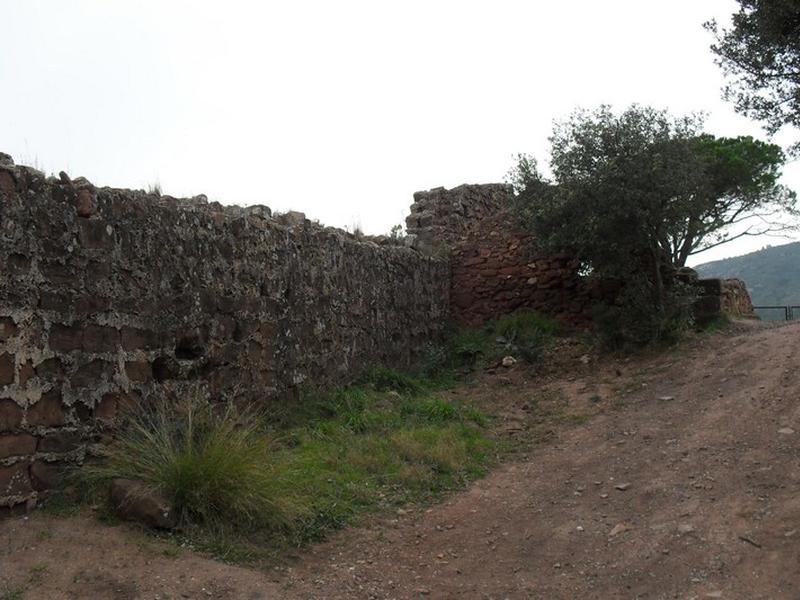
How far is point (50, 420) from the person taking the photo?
4395mm

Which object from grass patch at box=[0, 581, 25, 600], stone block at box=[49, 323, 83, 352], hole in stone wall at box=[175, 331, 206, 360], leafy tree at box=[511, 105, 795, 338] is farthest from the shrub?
grass patch at box=[0, 581, 25, 600]

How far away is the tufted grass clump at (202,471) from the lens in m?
4.29

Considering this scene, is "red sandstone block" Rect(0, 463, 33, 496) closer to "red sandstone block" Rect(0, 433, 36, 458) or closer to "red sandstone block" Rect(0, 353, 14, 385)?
"red sandstone block" Rect(0, 433, 36, 458)

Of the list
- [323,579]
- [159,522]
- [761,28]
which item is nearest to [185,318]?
[159,522]

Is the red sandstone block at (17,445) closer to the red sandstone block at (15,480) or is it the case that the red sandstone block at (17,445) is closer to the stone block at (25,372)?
the red sandstone block at (15,480)

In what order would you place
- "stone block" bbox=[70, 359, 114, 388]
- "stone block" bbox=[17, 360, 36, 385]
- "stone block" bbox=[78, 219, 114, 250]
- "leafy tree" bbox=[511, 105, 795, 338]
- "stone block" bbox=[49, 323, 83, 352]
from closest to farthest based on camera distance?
"stone block" bbox=[17, 360, 36, 385]
"stone block" bbox=[49, 323, 83, 352]
"stone block" bbox=[70, 359, 114, 388]
"stone block" bbox=[78, 219, 114, 250]
"leafy tree" bbox=[511, 105, 795, 338]

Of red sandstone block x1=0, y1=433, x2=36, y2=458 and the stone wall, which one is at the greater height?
the stone wall

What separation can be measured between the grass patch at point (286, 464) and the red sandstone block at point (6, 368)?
72cm

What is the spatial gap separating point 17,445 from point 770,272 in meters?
37.4

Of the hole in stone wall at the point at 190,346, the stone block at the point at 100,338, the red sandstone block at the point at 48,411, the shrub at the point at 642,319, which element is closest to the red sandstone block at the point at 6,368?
the red sandstone block at the point at 48,411

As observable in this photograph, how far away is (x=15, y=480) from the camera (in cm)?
410

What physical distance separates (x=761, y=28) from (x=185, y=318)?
5.47 m

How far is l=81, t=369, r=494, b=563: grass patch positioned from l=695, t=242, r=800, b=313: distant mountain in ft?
84.4

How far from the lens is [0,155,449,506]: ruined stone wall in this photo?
426 centimetres
